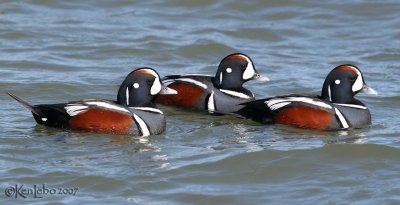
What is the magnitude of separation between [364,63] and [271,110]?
4.95 meters

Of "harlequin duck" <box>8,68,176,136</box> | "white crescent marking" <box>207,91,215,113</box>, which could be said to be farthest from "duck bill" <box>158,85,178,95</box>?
"white crescent marking" <box>207,91,215,113</box>

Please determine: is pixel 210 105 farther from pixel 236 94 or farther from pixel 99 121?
pixel 99 121

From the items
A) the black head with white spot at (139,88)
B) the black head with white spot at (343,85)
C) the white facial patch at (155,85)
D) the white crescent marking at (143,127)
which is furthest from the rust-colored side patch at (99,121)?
the black head with white spot at (343,85)

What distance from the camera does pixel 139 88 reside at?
14.5 meters

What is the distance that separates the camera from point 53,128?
14.2 meters

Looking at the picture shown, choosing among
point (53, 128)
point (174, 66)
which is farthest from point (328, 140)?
point (174, 66)

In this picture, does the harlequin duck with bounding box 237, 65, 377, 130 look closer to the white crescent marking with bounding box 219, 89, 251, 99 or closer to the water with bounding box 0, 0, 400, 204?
the water with bounding box 0, 0, 400, 204

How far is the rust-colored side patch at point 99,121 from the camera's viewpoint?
1392 cm

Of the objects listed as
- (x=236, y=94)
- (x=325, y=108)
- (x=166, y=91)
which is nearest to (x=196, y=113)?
(x=236, y=94)

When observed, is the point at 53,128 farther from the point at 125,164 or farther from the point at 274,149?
the point at 274,149

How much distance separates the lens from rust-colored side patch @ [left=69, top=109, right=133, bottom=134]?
548 inches

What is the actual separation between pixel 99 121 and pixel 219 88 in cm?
278

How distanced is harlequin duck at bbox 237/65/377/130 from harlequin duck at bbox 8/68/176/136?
5.04 feet

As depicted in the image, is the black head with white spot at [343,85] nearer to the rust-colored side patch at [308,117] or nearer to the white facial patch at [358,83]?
the white facial patch at [358,83]
